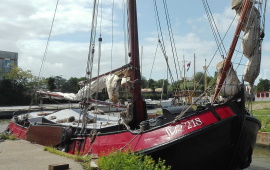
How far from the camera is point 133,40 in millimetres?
12695

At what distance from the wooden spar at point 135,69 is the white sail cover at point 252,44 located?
411cm

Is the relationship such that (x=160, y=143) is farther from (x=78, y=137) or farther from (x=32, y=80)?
(x=32, y=80)

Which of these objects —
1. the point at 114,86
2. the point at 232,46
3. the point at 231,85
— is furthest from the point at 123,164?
the point at 114,86

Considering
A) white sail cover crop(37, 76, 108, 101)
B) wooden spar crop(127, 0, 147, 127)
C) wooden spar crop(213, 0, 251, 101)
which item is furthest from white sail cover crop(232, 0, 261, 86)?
white sail cover crop(37, 76, 108, 101)

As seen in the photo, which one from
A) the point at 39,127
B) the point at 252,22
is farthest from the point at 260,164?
the point at 39,127

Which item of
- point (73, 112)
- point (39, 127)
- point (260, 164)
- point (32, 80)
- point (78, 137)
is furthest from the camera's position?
point (32, 80)

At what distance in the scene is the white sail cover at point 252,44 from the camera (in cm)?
1019

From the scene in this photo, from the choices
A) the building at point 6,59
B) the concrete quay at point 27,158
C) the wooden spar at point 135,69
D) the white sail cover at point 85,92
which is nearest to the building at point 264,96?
the white sail cover at point 85,92

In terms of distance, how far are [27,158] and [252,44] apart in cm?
796

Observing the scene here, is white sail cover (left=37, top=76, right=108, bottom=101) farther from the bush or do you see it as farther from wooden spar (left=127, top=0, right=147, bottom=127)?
the bush

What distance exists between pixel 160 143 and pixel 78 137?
422cm

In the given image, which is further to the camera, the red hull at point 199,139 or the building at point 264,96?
the building at point 264,96

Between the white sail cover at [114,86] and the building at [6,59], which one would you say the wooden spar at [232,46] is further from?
the building at [6,59]

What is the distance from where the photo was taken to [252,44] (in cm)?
1016
